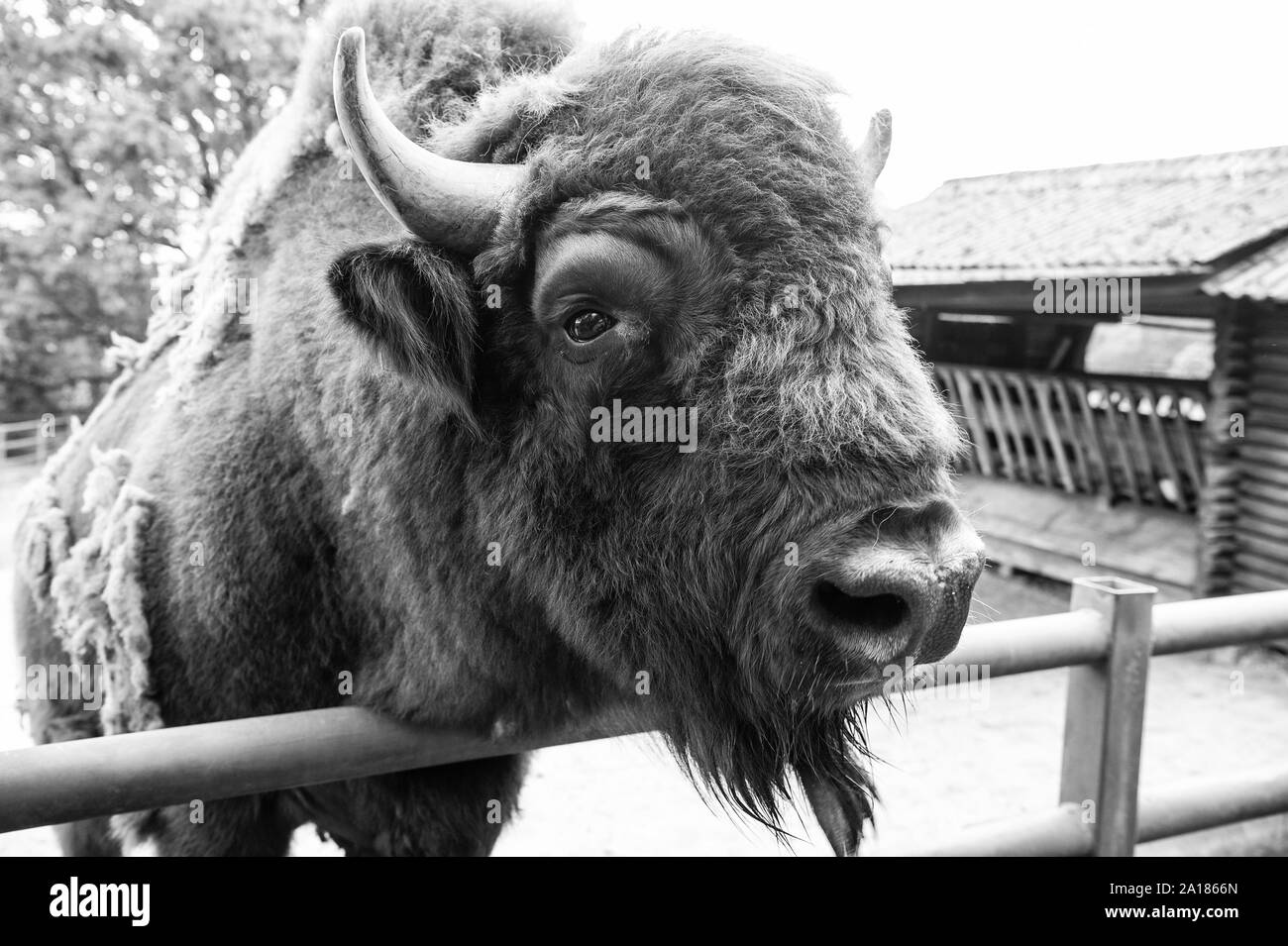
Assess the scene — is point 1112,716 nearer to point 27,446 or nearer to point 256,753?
point 256,753

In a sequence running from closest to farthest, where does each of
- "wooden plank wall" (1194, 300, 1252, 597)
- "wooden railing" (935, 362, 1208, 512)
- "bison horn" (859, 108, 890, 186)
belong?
"bison horn" (859, 108, 890, 186) < "wooden plank wall" (1194, 300, 1252, 597) < "wooden railing" (935, 362, 1208, 512)

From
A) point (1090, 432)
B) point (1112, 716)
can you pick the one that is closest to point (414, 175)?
point (1112, 716)

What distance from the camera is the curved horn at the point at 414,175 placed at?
1.85 metres

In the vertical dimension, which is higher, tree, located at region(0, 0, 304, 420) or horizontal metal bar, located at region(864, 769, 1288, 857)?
tree, located at region(0, 0, 304, 420)

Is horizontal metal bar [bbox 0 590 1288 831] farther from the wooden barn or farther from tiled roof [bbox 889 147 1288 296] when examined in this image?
tiled roof [bbox 889 147 1288 296]

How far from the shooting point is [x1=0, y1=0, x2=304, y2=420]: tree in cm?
2017

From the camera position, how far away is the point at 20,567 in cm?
344

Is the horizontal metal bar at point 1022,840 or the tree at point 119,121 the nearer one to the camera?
the horizontal metal bar at point 1022,840

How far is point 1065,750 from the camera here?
305 centimetres

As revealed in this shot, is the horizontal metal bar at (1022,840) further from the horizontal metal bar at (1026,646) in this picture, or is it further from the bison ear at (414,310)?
the bison ear at (414,310)


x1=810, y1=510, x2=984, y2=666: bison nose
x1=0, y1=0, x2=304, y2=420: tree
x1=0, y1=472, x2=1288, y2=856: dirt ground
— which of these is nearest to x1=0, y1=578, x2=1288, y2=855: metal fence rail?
x1=810, y1=510, x2=984, y2=666: bison nose

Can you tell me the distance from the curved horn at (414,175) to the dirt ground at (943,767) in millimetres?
3543

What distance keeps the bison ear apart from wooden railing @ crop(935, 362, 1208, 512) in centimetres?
1181

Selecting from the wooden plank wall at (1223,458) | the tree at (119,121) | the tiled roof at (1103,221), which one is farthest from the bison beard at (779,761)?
the tree at (119,121)
